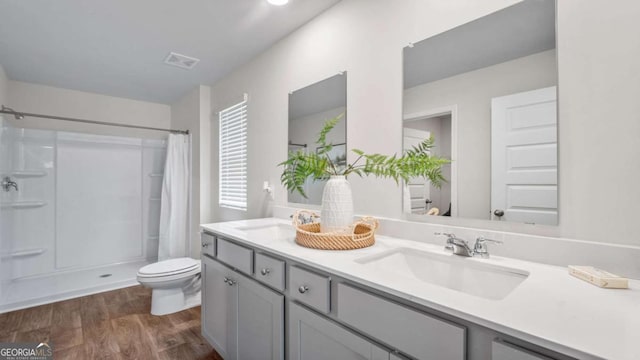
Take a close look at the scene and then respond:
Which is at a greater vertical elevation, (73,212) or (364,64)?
(364,64)

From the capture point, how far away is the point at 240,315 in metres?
1.53

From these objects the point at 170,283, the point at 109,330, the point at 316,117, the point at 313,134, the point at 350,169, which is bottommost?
the point at 109,330

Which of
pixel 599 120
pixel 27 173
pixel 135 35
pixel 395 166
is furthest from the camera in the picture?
pixel 27 173

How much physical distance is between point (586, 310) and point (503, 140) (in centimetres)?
68

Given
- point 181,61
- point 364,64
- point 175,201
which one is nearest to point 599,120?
point 364,64

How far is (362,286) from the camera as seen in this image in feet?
2.99

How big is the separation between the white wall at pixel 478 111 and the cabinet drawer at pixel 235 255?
1019 mm

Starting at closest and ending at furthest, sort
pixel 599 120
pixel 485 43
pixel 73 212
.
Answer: pixel 599 120, pixel 485 43, pixel 73 212

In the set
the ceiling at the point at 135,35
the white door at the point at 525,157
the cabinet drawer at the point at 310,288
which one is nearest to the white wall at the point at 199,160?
the ceiling at the point at 135,35

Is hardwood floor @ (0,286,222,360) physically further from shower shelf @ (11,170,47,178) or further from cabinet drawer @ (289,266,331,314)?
shower shelf @ (11,170,47,178)

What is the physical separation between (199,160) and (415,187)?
2.69 metres

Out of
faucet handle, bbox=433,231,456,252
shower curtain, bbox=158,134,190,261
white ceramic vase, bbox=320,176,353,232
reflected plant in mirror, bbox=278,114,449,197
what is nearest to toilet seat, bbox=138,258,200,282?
shower curtain, bbox=158,134,190,261

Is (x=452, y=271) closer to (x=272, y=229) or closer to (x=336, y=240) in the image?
(x=336, y=240)

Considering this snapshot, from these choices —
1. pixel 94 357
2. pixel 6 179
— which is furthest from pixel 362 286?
pixel 6 179
